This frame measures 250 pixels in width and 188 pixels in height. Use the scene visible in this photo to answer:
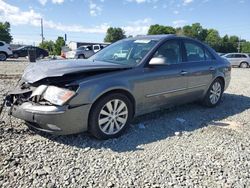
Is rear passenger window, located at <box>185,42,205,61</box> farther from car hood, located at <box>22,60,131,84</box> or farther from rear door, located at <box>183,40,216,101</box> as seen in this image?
car hood, located at <box>22,60,131,84</box>

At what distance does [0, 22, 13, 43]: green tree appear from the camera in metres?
56.8

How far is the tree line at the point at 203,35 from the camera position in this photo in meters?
72.1

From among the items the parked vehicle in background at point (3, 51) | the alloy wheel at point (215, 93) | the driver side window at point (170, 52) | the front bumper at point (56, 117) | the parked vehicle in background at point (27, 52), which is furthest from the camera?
the parked vehicle in background at point (27, 52)

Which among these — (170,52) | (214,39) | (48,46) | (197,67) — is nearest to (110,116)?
(170,52)

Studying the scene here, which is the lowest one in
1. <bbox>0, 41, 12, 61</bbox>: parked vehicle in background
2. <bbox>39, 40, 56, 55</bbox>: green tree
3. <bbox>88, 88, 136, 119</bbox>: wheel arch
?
<bbox>88, 88, 136, 119</bbox>: wheel arch

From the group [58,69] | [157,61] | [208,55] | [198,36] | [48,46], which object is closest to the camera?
[58,69]

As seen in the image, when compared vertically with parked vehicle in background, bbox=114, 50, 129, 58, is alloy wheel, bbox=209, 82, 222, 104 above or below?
below

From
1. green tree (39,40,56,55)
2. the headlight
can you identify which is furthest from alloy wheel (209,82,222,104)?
green tree (39,40,56,55)

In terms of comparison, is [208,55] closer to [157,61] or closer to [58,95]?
[157,61]

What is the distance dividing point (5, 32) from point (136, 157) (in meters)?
61.1

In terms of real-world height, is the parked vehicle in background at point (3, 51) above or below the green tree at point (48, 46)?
below

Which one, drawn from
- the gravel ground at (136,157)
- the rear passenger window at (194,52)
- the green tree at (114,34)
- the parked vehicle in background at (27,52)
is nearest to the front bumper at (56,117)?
the gravel ground at (136,157)

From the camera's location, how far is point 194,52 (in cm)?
570

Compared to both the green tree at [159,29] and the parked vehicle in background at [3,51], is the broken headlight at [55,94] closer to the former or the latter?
the parked vehicle in background at [3,51]
